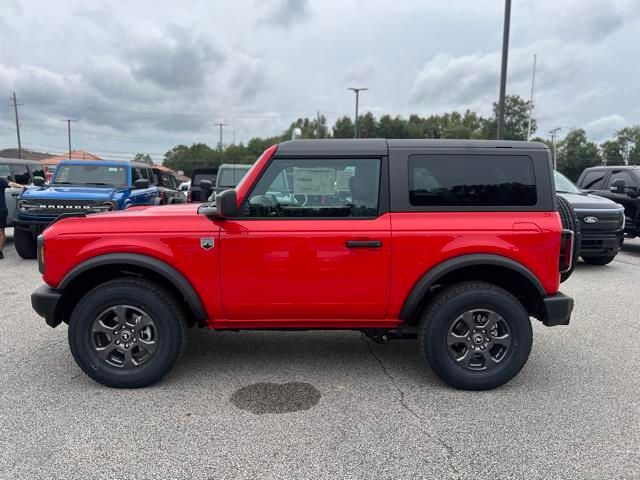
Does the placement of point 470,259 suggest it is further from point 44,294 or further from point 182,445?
point 44,294

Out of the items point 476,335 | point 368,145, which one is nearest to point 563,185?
point 476,335

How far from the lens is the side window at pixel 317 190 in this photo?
11.3ft

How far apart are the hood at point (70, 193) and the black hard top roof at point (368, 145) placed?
6.22 meters

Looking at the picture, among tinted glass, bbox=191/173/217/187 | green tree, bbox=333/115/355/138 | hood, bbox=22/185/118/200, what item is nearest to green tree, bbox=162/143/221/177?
green tree, bbox=333/115/355/138

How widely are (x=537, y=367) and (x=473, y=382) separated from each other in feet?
2.82

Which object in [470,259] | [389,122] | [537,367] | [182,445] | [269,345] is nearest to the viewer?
[182,445]

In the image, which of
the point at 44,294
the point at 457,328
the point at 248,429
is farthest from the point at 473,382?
the point at 44,294

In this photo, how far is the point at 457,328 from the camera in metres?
3.52

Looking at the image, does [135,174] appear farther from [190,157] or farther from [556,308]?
[190,157]

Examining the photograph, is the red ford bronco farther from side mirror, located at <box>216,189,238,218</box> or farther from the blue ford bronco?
the blue ford bronco

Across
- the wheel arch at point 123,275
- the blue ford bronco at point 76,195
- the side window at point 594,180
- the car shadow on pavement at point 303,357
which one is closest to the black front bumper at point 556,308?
the car shadow on pavement at point 303,357

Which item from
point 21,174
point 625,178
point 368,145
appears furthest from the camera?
point 21,174

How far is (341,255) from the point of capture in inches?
133

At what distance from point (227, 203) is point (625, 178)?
31.8 feet
